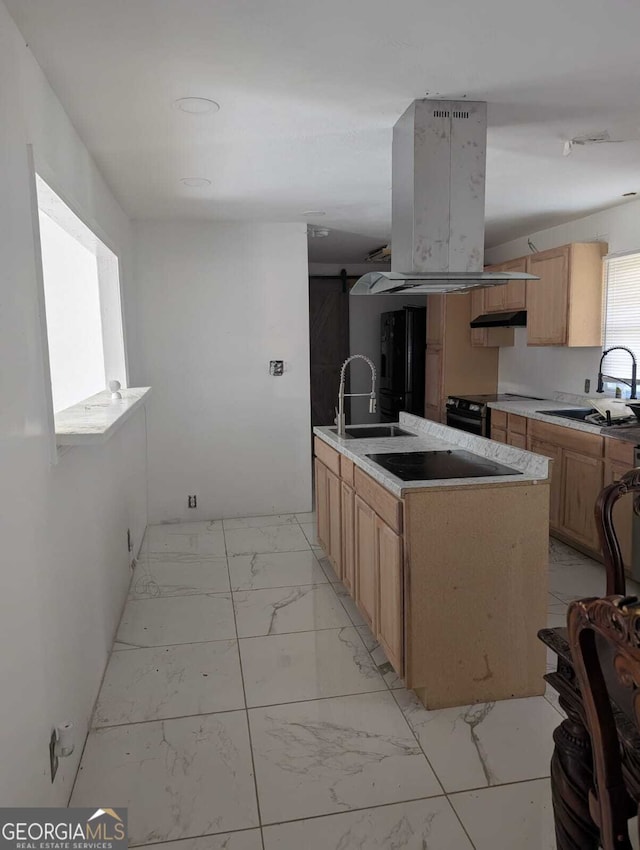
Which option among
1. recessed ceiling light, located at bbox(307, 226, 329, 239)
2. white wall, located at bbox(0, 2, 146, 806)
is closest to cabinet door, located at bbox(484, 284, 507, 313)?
recessed ceiling light, located at bbox(307, 226, 329, 239)

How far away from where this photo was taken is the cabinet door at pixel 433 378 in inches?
248

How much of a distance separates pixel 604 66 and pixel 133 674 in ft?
10.2

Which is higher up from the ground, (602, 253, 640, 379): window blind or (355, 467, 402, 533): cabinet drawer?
(602, 253, 640, 379): window blind

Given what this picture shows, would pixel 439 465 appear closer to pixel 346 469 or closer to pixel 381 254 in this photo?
pixel 346 469

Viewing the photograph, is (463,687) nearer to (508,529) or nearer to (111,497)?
(508,529)

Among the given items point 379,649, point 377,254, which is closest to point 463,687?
point 379,649

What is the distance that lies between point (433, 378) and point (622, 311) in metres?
2.25

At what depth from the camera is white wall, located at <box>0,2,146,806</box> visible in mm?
1551

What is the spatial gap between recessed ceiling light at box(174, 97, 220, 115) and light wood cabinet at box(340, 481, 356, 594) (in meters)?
1.91

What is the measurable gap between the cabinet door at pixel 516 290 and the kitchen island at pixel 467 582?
292 cm

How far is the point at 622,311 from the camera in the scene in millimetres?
4496

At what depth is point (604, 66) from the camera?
2.21 metres

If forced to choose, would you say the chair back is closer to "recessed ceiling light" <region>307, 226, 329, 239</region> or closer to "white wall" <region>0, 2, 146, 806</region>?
"white wall" <region>0, 2, 146, 806</region>

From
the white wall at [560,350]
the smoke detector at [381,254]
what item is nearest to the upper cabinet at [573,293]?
the white wall at [560,350]
